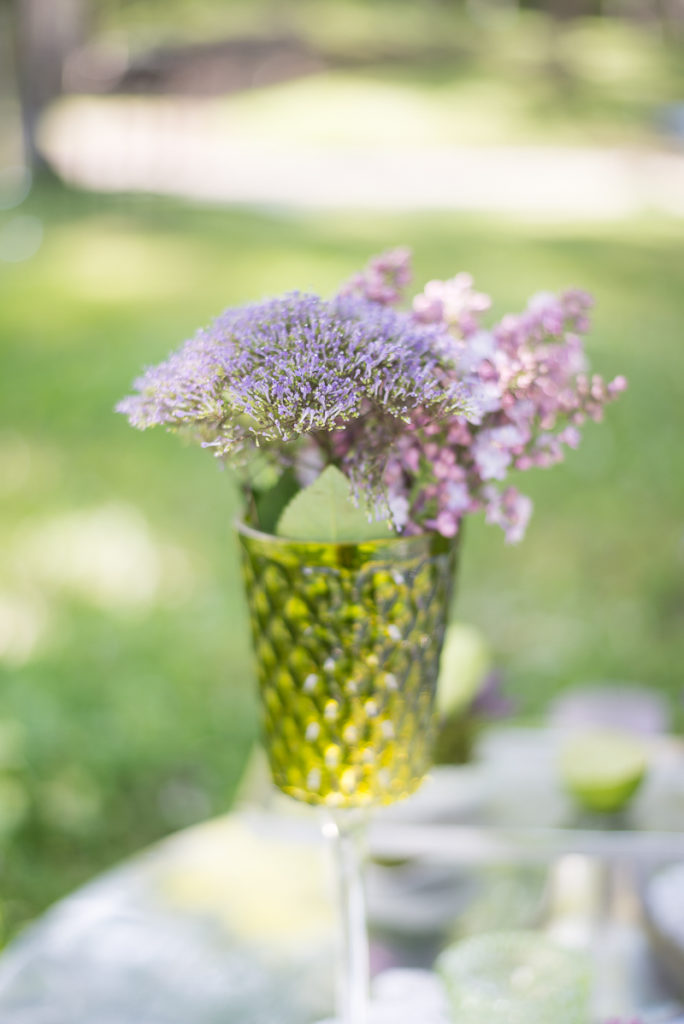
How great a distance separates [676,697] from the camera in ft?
10.8

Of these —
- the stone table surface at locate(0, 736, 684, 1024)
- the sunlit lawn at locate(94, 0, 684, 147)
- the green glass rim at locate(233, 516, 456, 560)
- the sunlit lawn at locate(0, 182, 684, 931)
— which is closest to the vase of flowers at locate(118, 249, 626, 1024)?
the green glass rim at locate(233, 516, 456, 560)

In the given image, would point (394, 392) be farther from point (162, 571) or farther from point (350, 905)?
point (162, 571)

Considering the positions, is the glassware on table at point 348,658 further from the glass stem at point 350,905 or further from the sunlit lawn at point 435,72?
the sunlit lawn at point 435,72

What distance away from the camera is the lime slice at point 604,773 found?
1.32 meters

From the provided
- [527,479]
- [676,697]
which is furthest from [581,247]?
[676,697]

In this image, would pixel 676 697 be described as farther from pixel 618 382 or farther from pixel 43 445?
pixel 43 445

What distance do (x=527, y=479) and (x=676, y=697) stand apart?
1.63 meters

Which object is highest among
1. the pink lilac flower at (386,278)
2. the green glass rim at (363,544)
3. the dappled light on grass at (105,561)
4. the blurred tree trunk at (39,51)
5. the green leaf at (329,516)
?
the blurred tree trunk at (39,51)

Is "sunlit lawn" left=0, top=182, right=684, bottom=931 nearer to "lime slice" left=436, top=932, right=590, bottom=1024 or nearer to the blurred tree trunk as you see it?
"lime slice" left=436, top=932, right=590, bottom=1024

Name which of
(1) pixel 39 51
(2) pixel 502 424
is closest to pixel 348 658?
(2) pixel 502 424

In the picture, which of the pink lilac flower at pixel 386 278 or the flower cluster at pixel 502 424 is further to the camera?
the pink lilac flower at pixel 386 278

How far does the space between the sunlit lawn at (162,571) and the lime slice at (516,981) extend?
21.0 inches

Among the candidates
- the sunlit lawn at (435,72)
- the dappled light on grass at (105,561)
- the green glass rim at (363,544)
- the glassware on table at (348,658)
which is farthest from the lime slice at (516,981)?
the sunlit lawn at (435,72)

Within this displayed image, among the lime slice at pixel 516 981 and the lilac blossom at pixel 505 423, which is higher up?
the lilac blossom at pixel 505 423
